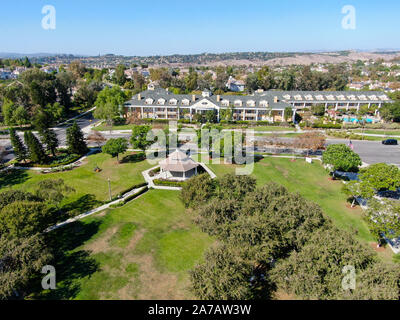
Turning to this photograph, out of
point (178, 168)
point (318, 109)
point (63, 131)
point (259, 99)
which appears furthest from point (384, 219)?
point (63, 131)

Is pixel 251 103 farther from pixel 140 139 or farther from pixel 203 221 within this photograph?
pixel 203 221

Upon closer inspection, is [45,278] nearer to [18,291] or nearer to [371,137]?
[18,291]

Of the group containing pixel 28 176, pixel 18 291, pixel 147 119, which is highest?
pixel 147 119

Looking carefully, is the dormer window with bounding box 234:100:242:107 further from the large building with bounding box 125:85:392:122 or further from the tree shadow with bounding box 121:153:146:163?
the tree shadow with bounding box 121:153:146:163

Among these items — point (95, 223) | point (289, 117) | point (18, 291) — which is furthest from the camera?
point (289, 117)

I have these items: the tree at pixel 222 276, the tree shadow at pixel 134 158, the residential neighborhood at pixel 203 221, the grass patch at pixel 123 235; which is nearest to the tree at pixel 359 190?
the residential neighborhood at pixel 203 221
